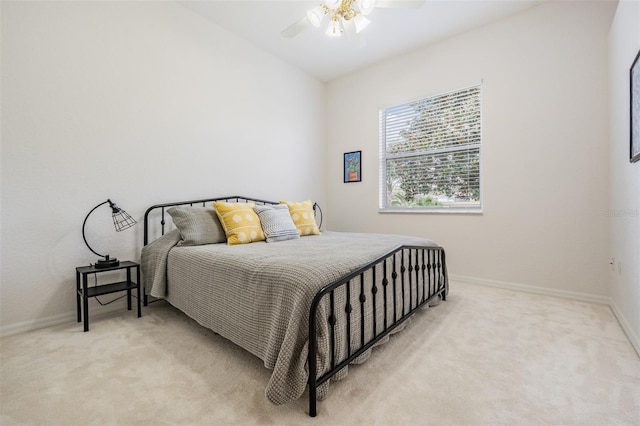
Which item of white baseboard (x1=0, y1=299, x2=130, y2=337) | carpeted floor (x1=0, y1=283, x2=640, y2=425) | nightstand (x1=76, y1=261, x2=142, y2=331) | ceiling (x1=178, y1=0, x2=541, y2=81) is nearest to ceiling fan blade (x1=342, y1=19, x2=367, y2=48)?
ceiling (x1=178, y1=0, x2=541, y2=81)

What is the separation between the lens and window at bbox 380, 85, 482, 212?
3379mm

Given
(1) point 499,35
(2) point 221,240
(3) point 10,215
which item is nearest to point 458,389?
(2) point 221,240

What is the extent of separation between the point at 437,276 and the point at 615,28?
2454 mm

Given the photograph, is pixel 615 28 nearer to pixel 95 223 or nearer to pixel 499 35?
pixel 499 35

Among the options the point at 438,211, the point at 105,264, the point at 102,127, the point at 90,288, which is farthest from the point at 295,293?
the point at 438,211

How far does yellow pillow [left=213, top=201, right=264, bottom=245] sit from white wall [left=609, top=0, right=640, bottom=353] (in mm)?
2692

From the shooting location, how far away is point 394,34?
338cm

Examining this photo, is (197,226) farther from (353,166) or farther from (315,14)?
(353,166)

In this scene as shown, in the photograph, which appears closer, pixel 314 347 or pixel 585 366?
pixel 314 347

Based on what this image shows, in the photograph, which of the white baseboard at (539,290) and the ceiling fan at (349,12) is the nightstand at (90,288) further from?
the white baseboard at (539,290)

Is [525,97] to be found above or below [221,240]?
above

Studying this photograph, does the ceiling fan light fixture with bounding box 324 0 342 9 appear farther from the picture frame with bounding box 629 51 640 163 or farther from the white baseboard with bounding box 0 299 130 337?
the white baseboard with bounding box 0 299 130 337

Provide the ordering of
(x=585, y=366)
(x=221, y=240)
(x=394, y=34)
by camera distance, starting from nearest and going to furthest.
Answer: (x=585, y=366) < (x=221, y=240) < (x=394, y=34)

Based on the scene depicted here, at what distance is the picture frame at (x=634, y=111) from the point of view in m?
1.83
